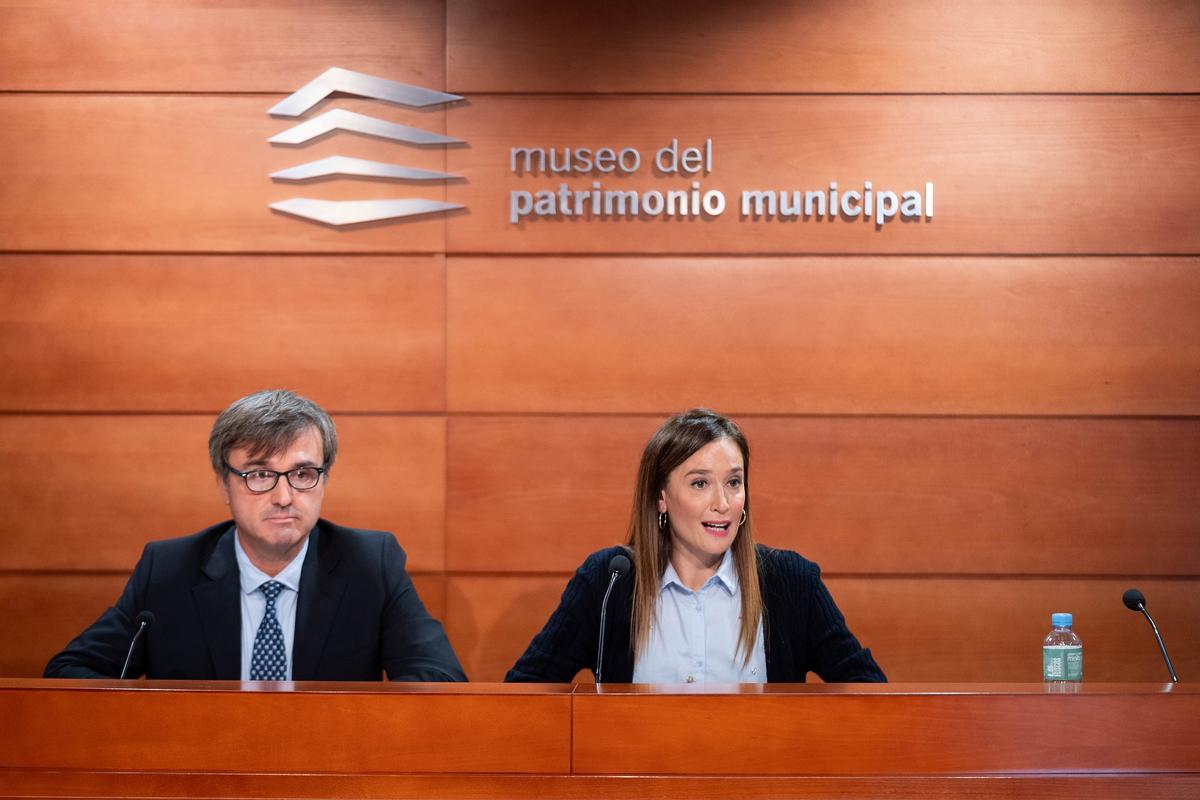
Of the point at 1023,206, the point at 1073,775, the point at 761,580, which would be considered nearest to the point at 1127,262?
the point at 1023,206

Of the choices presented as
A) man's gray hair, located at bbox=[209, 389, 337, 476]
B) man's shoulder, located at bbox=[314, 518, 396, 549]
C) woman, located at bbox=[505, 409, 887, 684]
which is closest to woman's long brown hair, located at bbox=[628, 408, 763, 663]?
woman, located at bbox=[505, 409, 887, 684]

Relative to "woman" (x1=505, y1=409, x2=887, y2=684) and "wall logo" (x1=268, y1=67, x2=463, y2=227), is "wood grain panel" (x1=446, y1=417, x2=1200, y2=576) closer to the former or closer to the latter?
"wall logo" (x1=268, y1=67, x2=463, y2=227)

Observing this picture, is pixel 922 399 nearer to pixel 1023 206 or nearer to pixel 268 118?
pixel 1023 206

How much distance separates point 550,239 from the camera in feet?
12.2

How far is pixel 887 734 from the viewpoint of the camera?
1.75 m

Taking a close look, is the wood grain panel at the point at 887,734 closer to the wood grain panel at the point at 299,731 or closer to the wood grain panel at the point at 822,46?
the wood grain panel at the point at 299,731

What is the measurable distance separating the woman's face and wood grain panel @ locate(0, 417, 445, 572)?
3.82 feet

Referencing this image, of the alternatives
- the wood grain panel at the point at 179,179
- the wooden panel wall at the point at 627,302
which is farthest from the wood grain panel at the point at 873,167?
the wood grain panel at the point at 179,179

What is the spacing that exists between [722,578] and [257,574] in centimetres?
111

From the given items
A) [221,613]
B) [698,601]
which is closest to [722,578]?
[698,601]

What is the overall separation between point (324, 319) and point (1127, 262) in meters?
2.59

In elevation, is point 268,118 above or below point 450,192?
above

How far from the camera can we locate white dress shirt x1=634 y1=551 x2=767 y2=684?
2.76m

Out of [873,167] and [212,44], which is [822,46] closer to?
[873,167]
